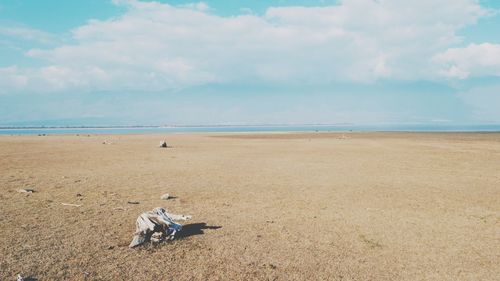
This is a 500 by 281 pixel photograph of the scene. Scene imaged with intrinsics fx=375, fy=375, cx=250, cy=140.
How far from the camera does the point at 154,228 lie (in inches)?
366

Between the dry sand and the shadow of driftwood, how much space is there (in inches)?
2.1

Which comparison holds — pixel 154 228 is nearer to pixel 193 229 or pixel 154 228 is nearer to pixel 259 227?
pixel 193 229

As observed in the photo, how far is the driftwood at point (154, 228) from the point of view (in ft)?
29.7

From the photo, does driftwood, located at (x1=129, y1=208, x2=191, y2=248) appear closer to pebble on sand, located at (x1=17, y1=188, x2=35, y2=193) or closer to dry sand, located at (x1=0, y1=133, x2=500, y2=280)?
dry sand, located at (x1=0, y1=133, x2=500, y2=280)

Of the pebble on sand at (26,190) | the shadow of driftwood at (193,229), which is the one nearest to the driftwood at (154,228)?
the shadow of driftwood at (193,229)

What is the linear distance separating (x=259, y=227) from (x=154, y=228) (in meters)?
2.91

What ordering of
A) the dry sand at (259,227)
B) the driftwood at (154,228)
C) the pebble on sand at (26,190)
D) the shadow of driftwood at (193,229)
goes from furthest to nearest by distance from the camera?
the pebble on sand at (26,190) → the shadow of driftwood at (193,229) → the driftwood at (154,228) → the dry sand at (259,227)

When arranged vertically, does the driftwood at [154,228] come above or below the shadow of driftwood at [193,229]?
above

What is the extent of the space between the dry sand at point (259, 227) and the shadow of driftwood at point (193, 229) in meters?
0.05

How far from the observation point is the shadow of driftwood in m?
9.81

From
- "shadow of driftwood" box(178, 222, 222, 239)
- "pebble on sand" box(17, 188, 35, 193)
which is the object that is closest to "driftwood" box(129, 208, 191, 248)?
"shadow of driftwood" box(178, 222, 222, 239)

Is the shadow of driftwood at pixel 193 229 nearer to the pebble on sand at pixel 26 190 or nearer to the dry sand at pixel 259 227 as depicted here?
the dry sand at pixel 259 227

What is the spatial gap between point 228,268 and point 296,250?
185cm

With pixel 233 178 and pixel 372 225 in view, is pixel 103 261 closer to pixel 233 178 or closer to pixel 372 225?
pixel 372 225
